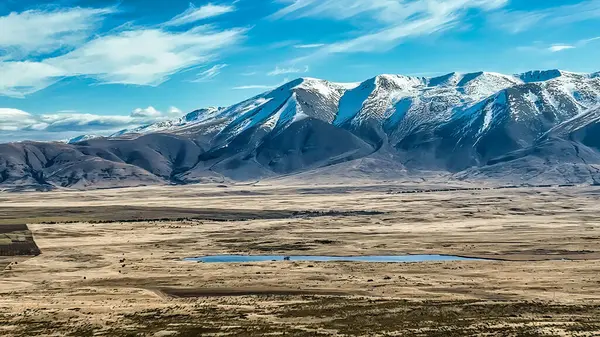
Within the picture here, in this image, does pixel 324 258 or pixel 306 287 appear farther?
pixel 324 258

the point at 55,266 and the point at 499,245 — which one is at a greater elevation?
the point at 55,266

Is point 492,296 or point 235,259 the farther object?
Answer: point 235,259

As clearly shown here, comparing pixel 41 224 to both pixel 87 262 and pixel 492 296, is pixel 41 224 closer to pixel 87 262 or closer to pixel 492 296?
pixel 87 262

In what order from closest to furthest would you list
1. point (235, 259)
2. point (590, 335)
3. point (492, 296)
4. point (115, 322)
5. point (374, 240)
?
1. point (590, 335)
2. point (115, 322)
3. point (492, 296)
4. point (235, 259)
5. point (374, 240)

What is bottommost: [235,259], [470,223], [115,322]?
[470,223]

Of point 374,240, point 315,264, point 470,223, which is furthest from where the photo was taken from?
point 470,223

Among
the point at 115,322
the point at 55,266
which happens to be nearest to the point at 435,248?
the point at 55,266

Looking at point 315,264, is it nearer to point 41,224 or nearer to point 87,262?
point 87,262

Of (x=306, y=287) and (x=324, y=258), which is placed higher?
(x=306, y=287)

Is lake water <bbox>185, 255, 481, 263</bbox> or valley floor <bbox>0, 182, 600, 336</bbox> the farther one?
lake water <bbox>185, 255, 481, 263</bbox>

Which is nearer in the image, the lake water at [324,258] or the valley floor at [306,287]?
the valley floor at [306,287]
